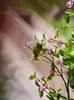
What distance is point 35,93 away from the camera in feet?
5.27

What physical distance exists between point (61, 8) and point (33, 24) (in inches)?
9.2

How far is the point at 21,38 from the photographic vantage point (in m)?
1.67

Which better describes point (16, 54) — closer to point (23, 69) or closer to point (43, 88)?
point (23, 69)

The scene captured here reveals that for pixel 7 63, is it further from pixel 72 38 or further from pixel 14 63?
pixel 72 38

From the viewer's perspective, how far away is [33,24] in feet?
5.31

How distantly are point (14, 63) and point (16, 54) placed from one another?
0.21 feet

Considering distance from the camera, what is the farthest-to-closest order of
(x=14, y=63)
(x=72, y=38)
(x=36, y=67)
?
(x=14, y=63)
(x=36, y=67)
(x=72, y=38)

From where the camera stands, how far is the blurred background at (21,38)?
5.04ft

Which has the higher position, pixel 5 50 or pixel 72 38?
pixel 5 50

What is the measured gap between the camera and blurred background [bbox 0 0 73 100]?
154 centimetres

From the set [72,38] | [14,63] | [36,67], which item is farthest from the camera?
[14,63]

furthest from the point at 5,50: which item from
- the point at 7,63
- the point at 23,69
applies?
the point at 23,69

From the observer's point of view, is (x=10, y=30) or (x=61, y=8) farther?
(x=10, y=30)

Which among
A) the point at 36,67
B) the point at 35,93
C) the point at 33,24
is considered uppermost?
the point at 33,24
